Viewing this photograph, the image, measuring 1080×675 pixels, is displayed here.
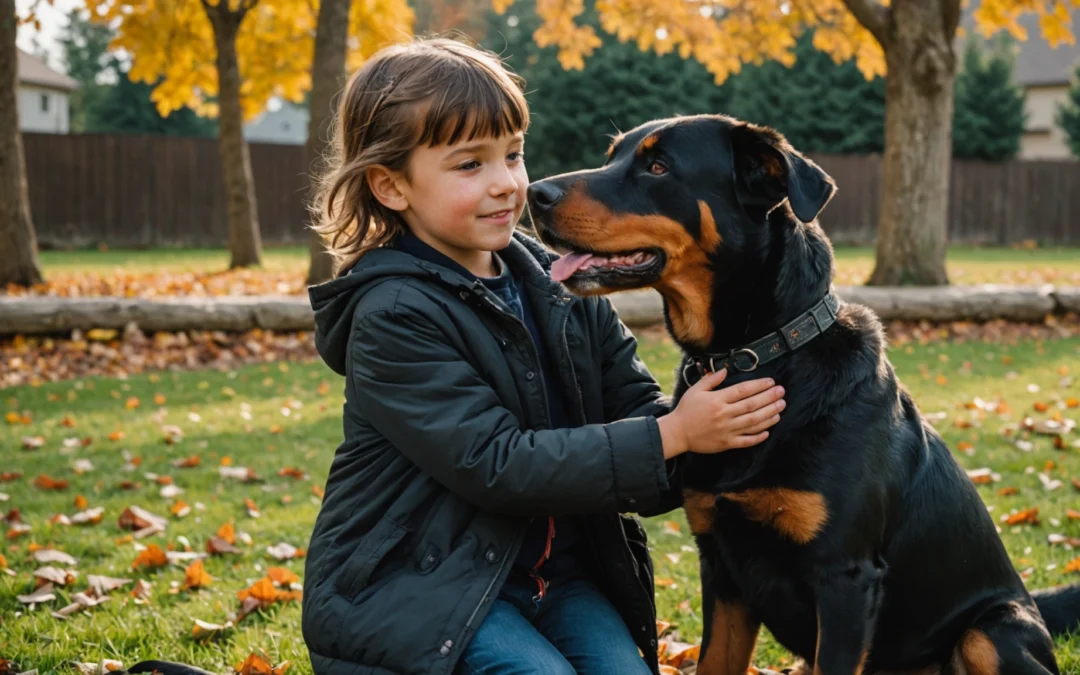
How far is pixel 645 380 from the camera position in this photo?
3.19 metres

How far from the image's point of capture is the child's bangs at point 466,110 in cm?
273

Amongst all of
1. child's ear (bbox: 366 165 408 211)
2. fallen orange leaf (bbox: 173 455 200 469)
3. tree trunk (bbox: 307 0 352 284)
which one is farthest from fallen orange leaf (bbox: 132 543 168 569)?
tree trunk (bbox: 307 0 352 284)

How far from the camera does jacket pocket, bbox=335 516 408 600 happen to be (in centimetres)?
253

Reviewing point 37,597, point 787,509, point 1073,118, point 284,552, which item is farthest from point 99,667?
point 1073,118

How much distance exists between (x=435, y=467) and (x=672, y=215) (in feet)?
3.15

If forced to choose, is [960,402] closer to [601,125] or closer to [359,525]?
[359,525]

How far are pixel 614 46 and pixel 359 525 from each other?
95.5 feet

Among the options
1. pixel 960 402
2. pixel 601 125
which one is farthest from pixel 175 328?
pixel 601 125

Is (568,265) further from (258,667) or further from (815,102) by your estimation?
(815,102)

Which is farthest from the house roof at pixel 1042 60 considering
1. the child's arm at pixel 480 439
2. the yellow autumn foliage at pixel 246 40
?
the child's arm at pixel 480 439

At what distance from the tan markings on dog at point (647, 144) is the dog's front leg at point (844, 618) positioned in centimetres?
126

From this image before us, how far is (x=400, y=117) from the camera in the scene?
2.76 metres

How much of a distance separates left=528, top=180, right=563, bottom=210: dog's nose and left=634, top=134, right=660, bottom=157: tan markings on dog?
0.29 meters

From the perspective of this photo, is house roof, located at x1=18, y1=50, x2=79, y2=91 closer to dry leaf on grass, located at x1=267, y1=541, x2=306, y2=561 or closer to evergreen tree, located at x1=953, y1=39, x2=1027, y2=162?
evergreen tree, located at x1=953, y1=39, x2=1027, y2=162
